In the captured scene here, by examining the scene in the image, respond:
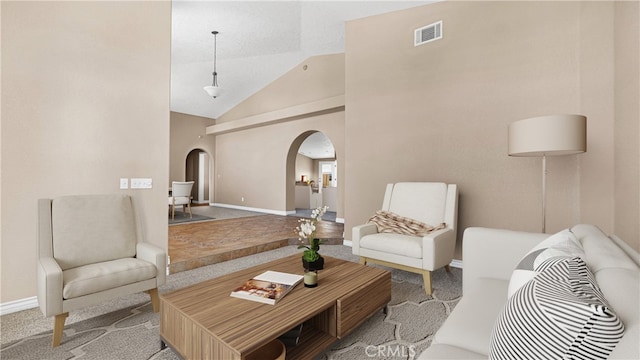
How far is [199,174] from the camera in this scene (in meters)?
11.4

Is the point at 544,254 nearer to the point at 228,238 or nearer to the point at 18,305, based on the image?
the point at 18,305

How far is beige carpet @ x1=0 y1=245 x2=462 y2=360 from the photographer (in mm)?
1715

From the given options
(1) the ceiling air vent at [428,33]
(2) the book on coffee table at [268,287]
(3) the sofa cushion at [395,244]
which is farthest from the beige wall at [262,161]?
(2) the book on coffee table at [268,287]

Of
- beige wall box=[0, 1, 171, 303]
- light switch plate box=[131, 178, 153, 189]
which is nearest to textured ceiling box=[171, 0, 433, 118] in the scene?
beige wall box=[0, 1, 171, 303]

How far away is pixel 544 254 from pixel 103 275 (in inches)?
99.2

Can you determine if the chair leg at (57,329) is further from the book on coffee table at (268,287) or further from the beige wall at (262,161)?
the beige wall at (262,161)

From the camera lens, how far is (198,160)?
11445 millimetres

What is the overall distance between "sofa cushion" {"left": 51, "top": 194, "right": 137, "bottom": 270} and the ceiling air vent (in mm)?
3786

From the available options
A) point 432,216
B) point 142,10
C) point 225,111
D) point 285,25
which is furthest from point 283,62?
point 432,216

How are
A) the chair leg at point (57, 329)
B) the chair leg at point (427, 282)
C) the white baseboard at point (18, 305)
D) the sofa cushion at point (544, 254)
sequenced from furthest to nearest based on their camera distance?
the chair leg at point (427, 282)
the white baseboard at point (18, 305)
the chair leg at point (57, 329)
the sofa cushion at point (544, 254)

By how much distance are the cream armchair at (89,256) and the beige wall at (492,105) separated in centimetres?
283

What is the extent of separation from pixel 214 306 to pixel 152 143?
7.02ft

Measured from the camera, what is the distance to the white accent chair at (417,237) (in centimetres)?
260

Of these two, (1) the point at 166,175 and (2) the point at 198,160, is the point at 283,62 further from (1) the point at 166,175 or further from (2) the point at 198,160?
(2) the point at 198,160
